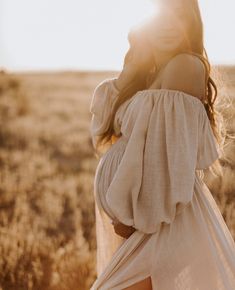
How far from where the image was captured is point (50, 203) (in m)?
7.87

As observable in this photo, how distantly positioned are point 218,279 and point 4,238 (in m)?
2.54

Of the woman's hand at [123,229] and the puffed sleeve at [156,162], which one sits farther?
the woman's hand at [123,229]

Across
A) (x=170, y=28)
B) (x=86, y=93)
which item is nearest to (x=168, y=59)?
(x=170, y=28)

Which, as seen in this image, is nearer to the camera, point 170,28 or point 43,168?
point 170,28

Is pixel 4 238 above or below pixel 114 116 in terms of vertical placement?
below

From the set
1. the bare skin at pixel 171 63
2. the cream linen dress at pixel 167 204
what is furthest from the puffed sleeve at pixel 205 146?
the bare skin at pixel 171 63

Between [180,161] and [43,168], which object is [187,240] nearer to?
[180,161]

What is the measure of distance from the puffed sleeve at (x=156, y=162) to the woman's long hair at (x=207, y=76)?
1.03 feet

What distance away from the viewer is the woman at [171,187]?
11.0 ft

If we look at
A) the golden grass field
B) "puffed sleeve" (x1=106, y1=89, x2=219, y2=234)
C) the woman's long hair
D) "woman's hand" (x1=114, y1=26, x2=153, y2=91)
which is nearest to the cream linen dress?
"puffed sleeve" (x1=106, y1=89, x2=219, y2=234)

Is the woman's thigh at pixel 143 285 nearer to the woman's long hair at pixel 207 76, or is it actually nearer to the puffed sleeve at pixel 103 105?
the woman's long hair at pixel 207 76

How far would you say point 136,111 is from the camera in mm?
3467

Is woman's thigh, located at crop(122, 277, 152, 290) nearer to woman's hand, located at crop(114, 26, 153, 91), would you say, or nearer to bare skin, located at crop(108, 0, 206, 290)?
bare skin, located at crop(108, 0, 206, 290)

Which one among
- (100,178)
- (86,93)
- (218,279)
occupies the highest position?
(100,178)
